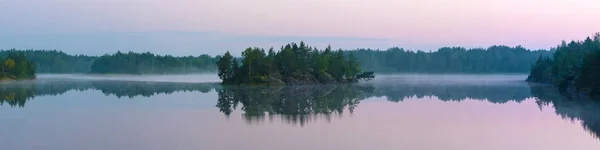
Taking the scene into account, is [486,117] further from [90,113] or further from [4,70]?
[4,70]

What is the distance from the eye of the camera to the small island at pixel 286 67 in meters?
83.7

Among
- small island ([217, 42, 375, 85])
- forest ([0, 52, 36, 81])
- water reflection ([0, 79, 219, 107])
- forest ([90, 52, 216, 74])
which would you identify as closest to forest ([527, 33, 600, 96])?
small island ([217, 42, 375, 85])

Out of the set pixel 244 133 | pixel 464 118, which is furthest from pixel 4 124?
pixel 464 118

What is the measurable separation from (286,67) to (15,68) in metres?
51.8

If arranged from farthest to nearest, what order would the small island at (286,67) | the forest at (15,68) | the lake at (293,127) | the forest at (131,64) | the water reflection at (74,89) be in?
the forest at (131,64), the forest at (15,68), the small island at (286,67), the water reflection at (74,89), the lake at (293,127)

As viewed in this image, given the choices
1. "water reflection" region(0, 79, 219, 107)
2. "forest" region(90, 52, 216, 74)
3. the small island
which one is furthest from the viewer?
"forest" region(90, 52, 216, 74)

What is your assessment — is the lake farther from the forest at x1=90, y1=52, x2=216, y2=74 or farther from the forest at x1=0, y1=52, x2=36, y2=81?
the forest at x1=90, y1=52, x2=216, y2=74

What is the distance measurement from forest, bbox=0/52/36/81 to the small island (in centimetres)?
4019

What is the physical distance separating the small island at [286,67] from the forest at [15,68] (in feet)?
132

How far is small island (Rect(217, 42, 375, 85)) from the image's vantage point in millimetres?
83688

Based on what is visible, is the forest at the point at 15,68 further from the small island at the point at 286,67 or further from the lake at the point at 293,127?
the lake at the point at 293,127

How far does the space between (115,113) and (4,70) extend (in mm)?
77444

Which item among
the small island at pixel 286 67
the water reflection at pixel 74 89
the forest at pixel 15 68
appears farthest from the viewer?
the forest at pixel 15 68

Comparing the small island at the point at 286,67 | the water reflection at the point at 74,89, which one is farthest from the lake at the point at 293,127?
the small island at the point at 286,67
